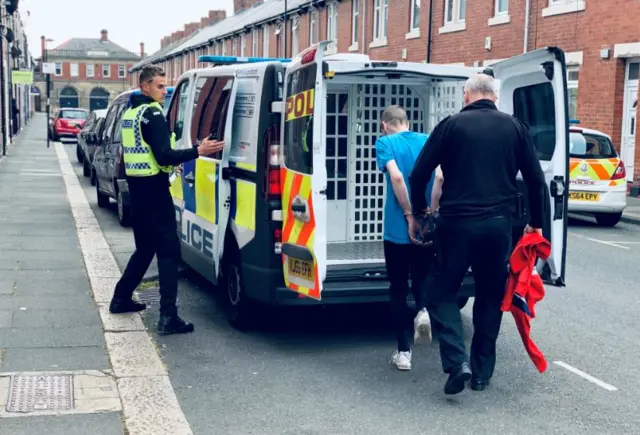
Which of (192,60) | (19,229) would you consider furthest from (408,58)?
(192,60)

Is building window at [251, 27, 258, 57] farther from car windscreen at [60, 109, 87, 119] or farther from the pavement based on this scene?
the pavement

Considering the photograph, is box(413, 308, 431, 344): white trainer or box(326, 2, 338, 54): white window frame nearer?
box(413, 308, 431, 344): white trainer

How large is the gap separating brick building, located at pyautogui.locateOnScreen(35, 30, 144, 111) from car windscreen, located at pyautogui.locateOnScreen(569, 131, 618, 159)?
121 metres

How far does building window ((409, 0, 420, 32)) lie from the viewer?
3081 cm

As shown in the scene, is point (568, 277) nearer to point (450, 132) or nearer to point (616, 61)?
point (450, 132)

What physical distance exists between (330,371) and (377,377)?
337 millimetres

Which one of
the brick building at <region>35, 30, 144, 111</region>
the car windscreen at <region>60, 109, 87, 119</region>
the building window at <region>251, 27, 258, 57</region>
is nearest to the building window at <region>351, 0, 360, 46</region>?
the car windscreen at <region>60, 109, 87, 119</region>

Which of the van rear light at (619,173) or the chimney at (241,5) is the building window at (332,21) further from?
the chimney at (241,5)

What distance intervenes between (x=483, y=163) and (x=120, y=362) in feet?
8.89

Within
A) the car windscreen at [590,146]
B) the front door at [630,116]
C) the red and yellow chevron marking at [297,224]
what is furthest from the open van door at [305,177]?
the front door at [630,116]

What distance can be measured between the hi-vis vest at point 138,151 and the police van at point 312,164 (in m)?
0.54

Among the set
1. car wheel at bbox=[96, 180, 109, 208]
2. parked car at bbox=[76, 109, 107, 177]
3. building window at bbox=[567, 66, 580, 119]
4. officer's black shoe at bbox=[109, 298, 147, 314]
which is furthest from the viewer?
building window at bbox=[567, 66, 580, 119]

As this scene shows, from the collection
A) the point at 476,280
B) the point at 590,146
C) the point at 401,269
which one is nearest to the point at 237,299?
the point at 401,269

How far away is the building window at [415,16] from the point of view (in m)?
30.8
